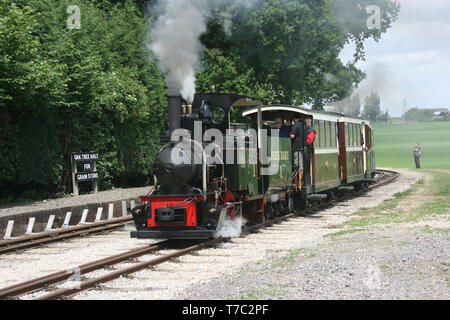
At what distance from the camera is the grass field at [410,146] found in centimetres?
5122

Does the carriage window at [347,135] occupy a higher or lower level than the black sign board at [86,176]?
higher

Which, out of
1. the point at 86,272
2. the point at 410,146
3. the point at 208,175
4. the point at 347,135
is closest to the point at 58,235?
the point at 208,175

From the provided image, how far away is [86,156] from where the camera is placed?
1916 centimetres

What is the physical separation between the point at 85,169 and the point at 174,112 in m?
10.5

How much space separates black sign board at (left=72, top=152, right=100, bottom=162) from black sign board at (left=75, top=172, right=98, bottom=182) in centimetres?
54

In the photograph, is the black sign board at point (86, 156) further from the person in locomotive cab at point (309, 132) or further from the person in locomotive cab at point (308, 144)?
the person in locomotive cab at point (309, 132)

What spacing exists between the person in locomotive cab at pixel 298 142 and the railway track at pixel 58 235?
16.4 ft

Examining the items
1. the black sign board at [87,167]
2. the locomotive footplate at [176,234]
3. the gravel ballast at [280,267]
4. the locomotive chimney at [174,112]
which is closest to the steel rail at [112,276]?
the gravel ballast at [280,267]

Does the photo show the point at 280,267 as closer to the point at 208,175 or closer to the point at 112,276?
the point at 112,276

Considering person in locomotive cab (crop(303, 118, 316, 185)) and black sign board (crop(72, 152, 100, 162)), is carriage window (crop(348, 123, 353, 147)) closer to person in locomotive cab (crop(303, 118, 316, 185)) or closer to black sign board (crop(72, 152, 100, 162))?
person in locomotive cab (crop(303, 118, 316, 185))

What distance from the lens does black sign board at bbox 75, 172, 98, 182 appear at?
1902cm

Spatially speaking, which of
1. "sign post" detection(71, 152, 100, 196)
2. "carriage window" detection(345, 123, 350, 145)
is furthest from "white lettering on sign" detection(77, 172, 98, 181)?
"carriage window" detection(345, 123, 350, 145)
